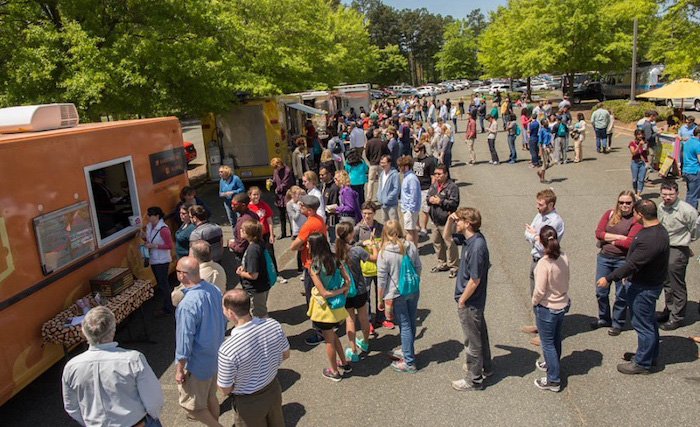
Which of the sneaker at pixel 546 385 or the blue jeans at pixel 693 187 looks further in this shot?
the blue jeans at pixel 693 187

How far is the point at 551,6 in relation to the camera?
104ft

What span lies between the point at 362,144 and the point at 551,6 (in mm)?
20950

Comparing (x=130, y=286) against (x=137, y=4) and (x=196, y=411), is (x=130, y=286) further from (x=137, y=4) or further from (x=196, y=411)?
(x=137, y=4)

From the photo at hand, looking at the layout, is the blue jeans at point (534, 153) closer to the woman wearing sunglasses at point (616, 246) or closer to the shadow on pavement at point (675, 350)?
the woman wearing sunglasses at point (616, 246)

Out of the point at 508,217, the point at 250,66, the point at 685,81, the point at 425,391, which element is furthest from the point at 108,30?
the point at 685,81

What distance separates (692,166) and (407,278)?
296 inches

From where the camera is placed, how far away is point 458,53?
8919 cm

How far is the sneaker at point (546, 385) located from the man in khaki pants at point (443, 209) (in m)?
3.14

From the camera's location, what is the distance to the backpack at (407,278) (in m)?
5.29

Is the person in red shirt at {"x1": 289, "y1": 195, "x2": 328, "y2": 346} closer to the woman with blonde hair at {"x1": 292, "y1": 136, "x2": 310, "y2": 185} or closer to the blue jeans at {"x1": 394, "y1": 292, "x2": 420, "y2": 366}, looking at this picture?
the blue jeans at {"x1": 394, "y1": 292, "x2": 420, "y2": 366}

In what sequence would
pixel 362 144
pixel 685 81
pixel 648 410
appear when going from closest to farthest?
1. pixel 648 410
2. pixel 685 81
3. pixel 362 144

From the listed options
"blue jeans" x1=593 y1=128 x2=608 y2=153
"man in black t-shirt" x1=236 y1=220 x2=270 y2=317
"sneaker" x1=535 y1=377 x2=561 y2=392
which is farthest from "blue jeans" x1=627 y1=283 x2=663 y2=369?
"blue jeans" x1=593 y1=128 x2=608 y2=153

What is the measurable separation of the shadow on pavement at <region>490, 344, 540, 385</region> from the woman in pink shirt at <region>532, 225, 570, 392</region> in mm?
454

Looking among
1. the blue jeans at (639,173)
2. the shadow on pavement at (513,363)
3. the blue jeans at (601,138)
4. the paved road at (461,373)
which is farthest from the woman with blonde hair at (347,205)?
the blue jeans at (601,138)
